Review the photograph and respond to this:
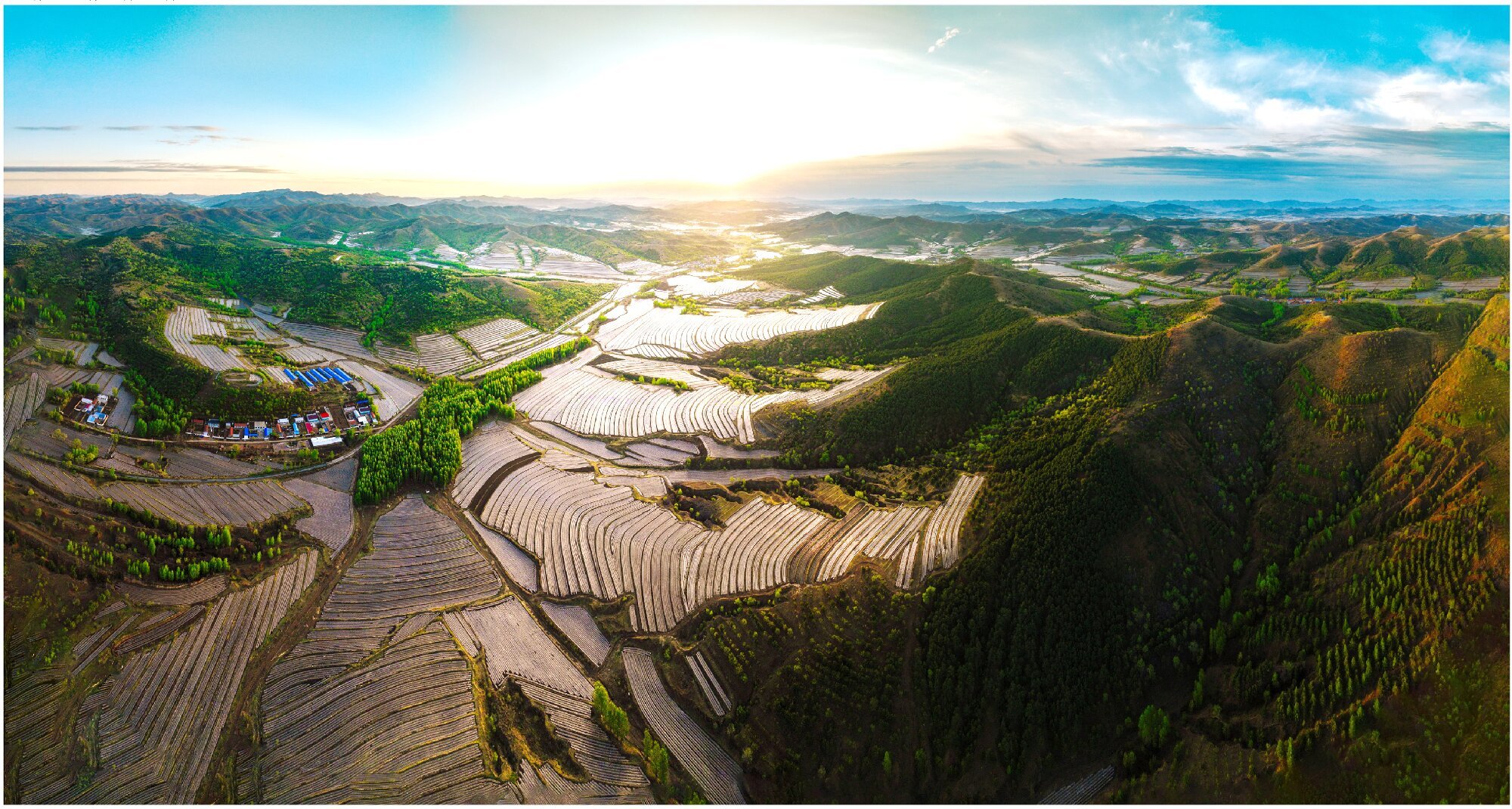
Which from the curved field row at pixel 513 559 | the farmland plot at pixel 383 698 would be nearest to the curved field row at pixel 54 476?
the farmland plot at pixel 383 698

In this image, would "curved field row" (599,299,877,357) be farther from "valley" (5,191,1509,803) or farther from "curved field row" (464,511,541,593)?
"curved field row" (464,511,541,593)

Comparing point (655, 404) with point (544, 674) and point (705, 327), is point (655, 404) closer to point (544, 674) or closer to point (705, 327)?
point (705, 327)

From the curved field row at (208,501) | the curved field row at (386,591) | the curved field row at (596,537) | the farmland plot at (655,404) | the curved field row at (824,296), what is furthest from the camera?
the curved field row at (824,296)

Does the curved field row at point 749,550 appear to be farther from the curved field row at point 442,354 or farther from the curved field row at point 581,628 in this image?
the curved field row at point 442,354

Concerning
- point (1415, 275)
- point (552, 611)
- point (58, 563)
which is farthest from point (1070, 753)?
point (1415, 275)

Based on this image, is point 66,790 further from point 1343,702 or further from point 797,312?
point 797,312

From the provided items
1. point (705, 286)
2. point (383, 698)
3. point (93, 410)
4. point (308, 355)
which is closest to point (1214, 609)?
point (383, 698)

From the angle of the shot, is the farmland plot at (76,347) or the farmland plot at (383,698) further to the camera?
the farmland plot at (76,347)
